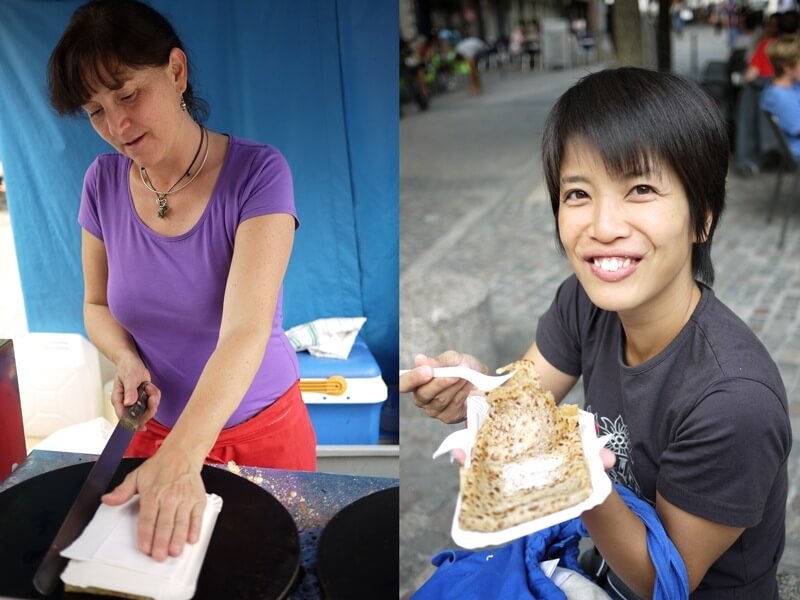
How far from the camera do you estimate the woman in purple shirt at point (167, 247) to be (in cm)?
110

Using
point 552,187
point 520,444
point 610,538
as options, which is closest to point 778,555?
point 610,538

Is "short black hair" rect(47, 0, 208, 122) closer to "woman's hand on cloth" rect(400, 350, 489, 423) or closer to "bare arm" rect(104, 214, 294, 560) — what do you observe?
"bare arm" rect(104, 214, 294, 560)

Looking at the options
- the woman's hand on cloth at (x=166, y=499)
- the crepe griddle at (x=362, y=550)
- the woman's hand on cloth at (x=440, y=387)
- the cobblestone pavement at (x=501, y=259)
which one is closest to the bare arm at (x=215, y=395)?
the woman's hand on cloth at (x=166, y=499)

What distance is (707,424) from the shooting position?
131 cm

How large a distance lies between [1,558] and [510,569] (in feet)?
2.61

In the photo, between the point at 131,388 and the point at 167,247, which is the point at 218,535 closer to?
the point at 131,388

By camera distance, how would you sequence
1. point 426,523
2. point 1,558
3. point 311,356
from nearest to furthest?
point 1,558, point 311,356, point 426,523

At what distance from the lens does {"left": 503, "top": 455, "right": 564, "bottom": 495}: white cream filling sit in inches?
44.8

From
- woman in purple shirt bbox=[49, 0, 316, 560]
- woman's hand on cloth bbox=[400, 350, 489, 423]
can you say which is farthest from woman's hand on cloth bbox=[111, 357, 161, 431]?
woman's hand on cloth bbox=[400, 350, 489, 423]

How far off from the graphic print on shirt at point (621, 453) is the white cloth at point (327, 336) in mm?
515

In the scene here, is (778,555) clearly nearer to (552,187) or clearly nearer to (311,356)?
(552,187)

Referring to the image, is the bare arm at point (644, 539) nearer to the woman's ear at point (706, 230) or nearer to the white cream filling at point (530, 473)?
the white cream filling at point (530, 473)

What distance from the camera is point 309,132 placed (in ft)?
4.13

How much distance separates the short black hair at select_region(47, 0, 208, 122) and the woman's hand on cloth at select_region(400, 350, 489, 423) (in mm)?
673
